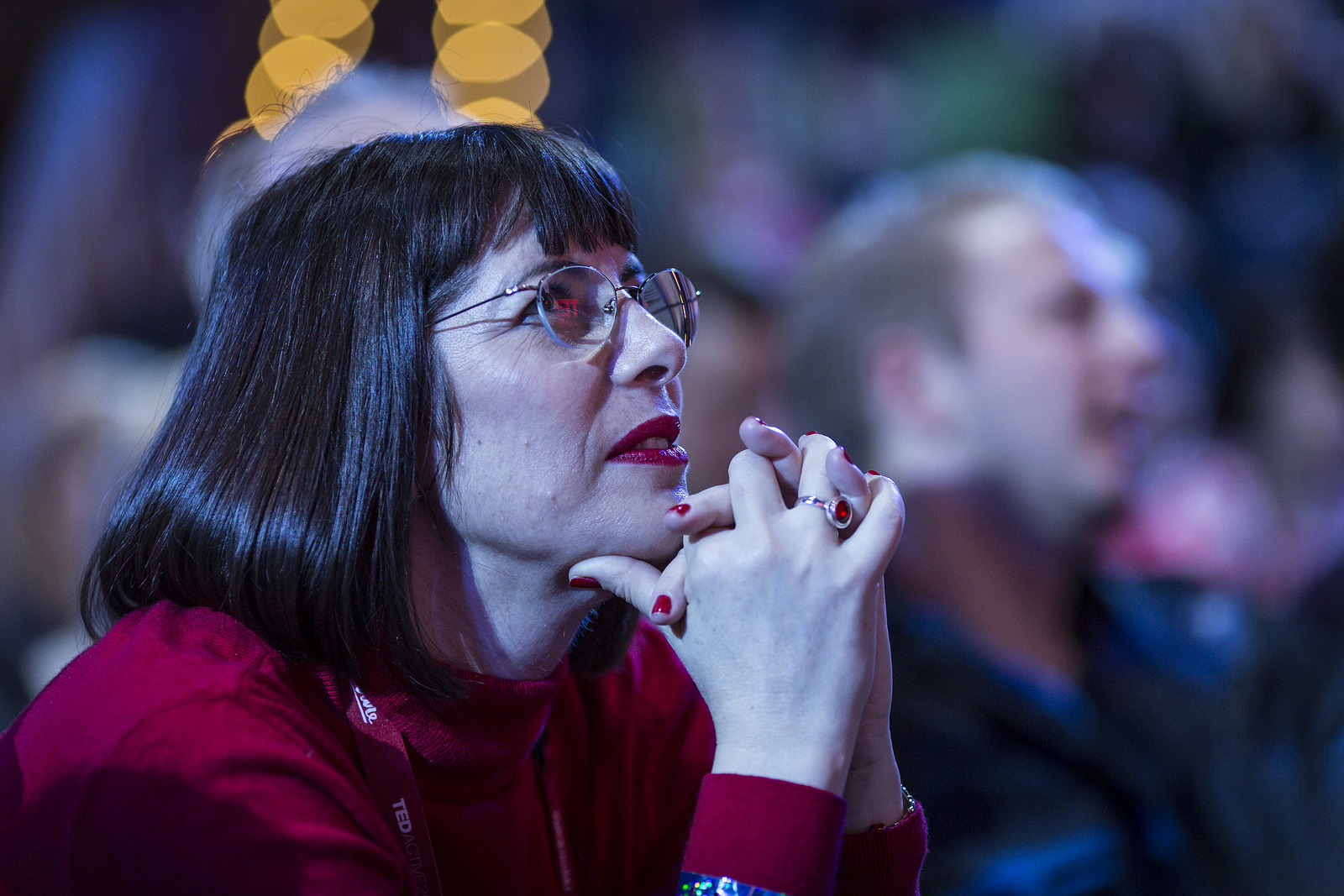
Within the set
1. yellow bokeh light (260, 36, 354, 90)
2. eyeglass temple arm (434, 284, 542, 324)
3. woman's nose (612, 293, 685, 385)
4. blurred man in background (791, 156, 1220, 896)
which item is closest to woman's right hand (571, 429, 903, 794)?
woman's nose (612, 293, 685, 385)

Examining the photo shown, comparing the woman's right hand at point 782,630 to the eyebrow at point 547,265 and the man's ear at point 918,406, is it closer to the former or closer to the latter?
the eyebrow at point 547,265

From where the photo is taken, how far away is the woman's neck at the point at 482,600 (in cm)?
127

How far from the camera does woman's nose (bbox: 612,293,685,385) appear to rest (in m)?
1.28

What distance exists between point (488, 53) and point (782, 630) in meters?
4.58

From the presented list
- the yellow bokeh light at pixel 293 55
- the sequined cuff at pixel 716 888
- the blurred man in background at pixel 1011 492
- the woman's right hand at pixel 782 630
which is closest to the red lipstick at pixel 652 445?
the woman's right hand at pixel 782 630

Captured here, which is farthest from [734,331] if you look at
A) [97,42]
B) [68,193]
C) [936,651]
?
[97,42]

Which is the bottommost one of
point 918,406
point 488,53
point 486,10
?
point 918,406

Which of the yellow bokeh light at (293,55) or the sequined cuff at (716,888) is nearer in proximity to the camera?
the sequined cuff at (716,888)

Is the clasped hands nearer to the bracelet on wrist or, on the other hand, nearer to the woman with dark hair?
the woman with dark hair

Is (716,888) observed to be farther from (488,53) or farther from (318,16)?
(488,53)

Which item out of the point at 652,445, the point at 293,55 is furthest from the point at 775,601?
the point at 293,55

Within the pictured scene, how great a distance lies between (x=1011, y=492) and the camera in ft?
7.60

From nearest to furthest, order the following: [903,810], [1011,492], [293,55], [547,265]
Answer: [547,265]
[903,810]
[1011,492]
[293,55]

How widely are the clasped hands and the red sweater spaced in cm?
6
